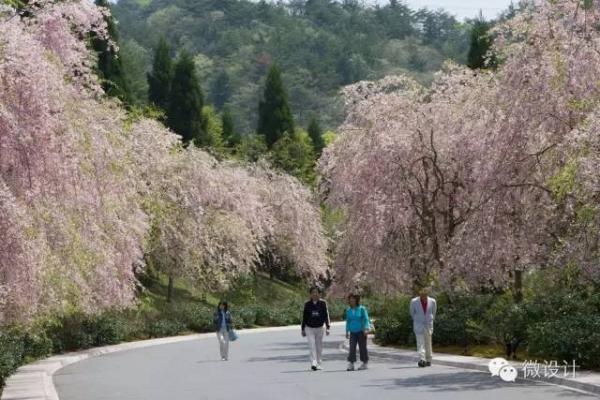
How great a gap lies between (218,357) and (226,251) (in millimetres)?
23440

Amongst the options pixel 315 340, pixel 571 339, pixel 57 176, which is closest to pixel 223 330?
pixel 315 340

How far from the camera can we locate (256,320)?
5900 cm

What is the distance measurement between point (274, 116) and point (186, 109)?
13286 millimetres

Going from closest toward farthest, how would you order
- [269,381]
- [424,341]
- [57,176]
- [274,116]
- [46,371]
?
[57,176] < [269,381] < [424,341] < [46,371] < [274,116]

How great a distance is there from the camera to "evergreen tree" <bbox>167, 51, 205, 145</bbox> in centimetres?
7812

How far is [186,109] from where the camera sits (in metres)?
78.4

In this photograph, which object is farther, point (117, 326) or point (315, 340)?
point (117, 326)

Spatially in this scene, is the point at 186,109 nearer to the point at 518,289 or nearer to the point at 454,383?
the point at 518,289

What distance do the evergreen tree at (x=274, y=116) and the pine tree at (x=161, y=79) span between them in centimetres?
1085

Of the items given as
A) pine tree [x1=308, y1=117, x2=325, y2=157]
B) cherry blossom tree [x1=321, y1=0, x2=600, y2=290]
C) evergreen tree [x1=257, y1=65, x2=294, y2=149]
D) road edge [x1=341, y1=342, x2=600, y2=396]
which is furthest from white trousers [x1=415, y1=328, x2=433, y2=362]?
pine tree [x1=308, y1=117, x2=325, y2=157]

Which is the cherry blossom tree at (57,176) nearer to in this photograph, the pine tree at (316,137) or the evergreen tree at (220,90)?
the pine tree at (316,137)

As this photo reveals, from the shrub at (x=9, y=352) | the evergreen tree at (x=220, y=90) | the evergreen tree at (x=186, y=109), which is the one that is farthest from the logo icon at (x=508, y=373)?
the evergreen tree at (x=220, y=90)

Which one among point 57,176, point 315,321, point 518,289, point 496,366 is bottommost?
point 496,366

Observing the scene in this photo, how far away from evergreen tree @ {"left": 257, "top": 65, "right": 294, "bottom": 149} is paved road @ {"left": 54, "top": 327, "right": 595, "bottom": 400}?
189 ft
